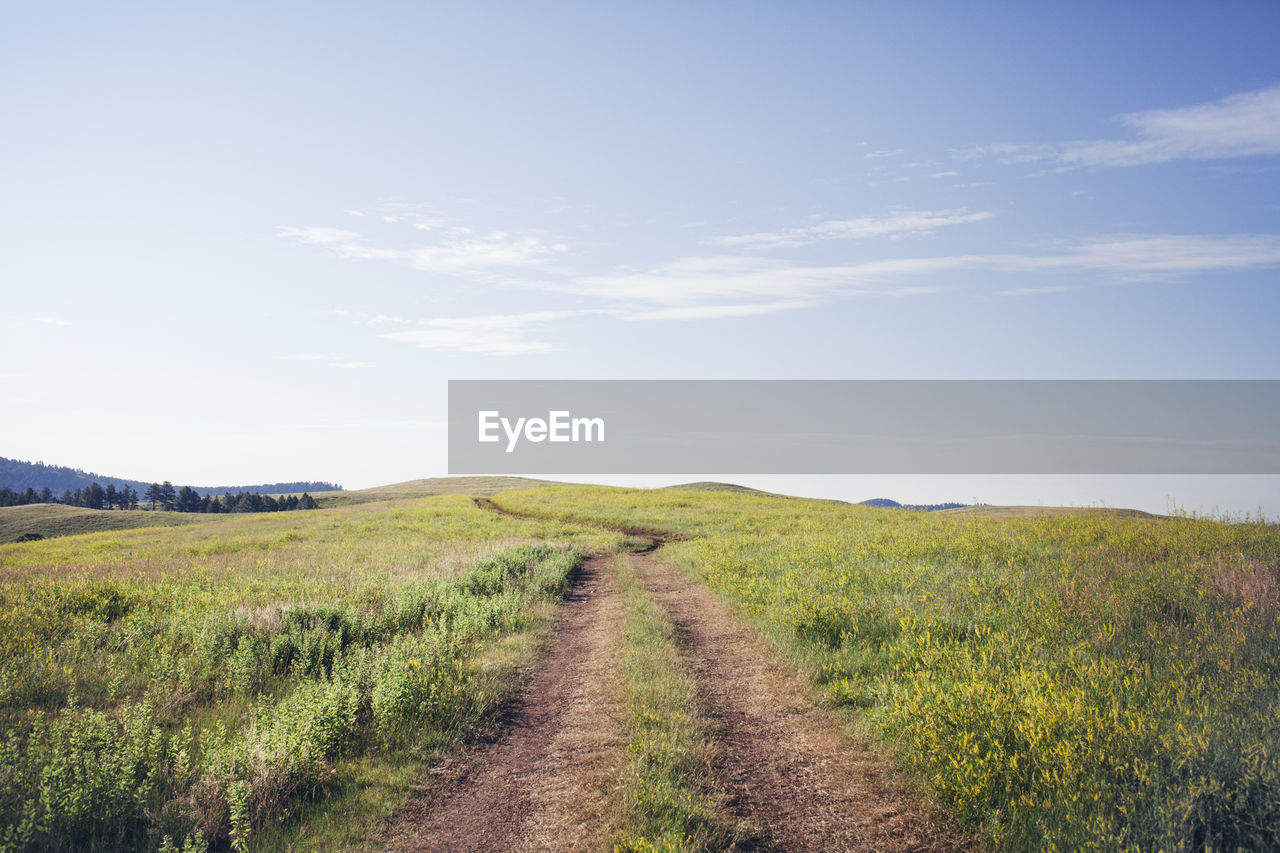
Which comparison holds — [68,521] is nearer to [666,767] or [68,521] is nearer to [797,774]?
[666,767]

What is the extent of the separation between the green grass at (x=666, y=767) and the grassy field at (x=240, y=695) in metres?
2.16

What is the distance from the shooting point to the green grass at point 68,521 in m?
89.9

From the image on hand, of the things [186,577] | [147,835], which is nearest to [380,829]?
[147,835]

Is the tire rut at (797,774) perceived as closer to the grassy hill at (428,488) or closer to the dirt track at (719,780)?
the dirt track at (719,780)

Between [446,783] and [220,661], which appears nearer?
[446,783]

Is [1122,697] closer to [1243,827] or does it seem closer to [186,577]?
[1243,827]

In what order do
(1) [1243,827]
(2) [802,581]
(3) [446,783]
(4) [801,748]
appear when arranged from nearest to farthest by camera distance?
(1) [1243,827] < (3) [446,783] < (4) [801,748] < (2) [802,581]

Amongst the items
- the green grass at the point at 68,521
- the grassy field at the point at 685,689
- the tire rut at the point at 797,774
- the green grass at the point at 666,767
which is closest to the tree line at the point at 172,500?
the green grass at the point at 68,521

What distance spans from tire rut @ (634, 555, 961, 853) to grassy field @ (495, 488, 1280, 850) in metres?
0.39

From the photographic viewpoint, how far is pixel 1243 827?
14.3ft

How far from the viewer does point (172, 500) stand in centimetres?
15012

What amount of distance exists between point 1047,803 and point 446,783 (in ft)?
18.7

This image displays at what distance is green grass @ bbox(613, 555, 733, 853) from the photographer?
486 centimetres

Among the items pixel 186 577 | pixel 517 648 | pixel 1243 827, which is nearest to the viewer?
pixel 1243 827
